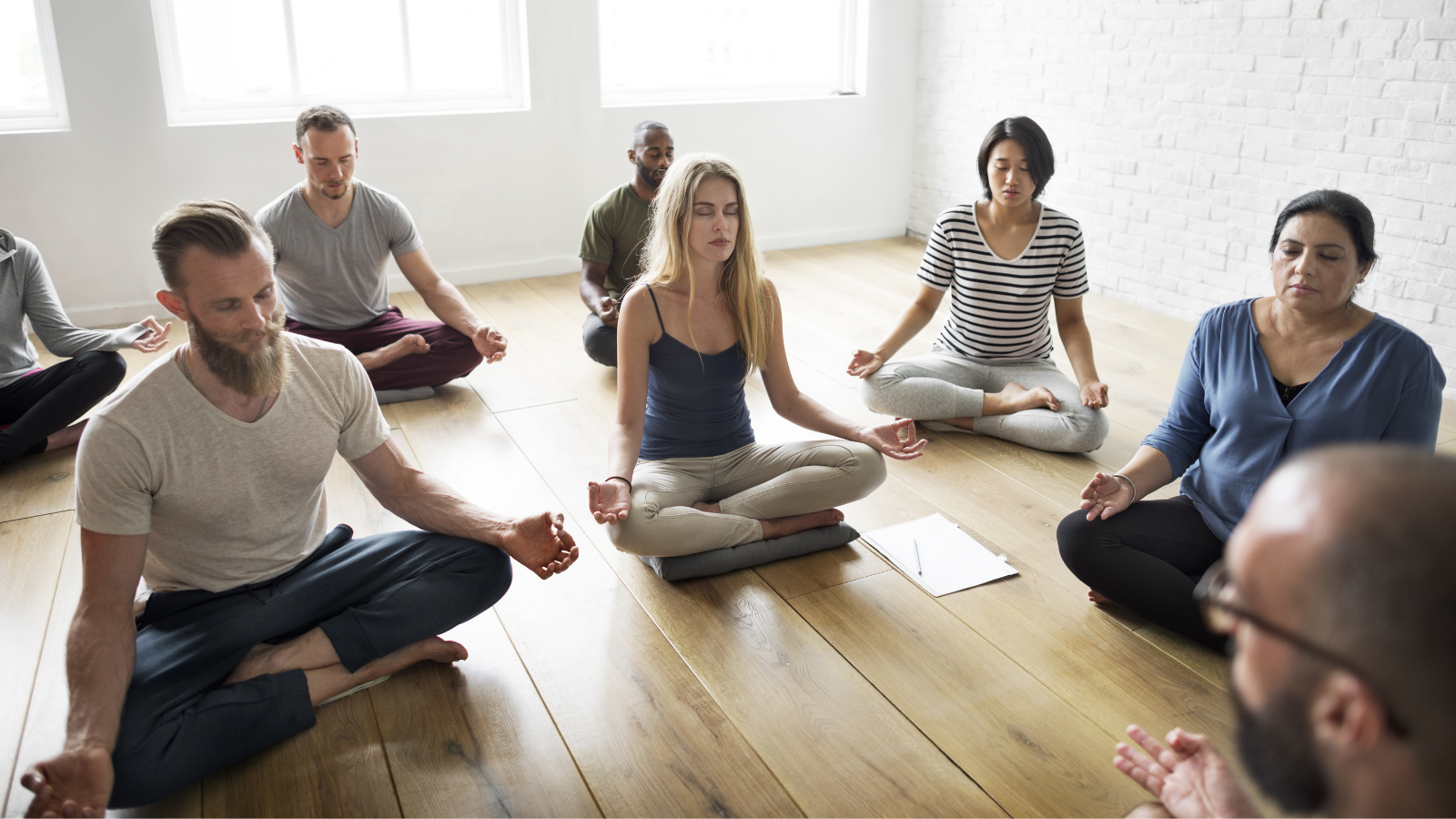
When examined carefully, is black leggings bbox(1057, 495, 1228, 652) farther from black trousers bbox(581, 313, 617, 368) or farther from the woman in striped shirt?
black trousers bbox(581, 313, 617, 368)

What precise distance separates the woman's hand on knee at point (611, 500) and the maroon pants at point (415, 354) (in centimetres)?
164

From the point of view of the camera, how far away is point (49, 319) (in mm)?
3078

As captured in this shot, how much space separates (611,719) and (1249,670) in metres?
1.38

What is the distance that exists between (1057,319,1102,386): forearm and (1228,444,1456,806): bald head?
2549mm

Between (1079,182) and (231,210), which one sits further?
(1079,182)

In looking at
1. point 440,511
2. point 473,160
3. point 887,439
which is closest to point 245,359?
point 440,511

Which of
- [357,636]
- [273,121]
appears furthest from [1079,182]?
[357,636]

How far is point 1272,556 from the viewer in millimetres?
769

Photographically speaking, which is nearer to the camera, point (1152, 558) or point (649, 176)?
point (1152, 558)

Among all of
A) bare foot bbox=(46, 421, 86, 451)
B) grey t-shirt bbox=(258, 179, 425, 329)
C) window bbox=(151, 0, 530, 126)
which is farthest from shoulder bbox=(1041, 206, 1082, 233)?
bare foot bbox=(46, 421, 86, 451)

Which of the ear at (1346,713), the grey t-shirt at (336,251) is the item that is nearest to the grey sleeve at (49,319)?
the grey t-shirt at (336,251)

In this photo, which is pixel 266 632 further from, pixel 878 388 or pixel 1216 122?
pixel 1216 122

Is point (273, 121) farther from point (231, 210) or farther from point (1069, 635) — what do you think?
point (1069, 635)

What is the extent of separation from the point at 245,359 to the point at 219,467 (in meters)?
0.20
